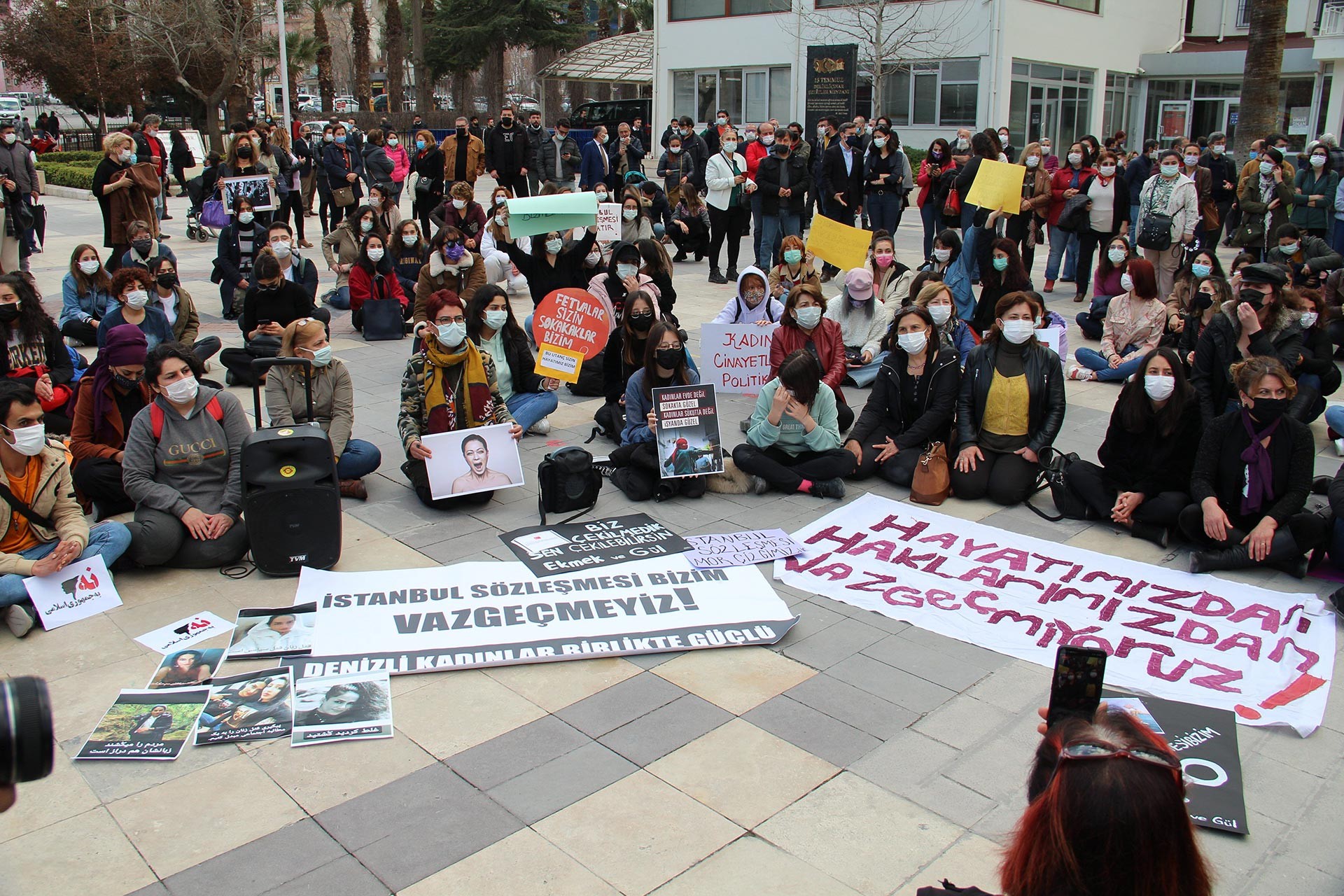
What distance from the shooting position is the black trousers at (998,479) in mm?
7426

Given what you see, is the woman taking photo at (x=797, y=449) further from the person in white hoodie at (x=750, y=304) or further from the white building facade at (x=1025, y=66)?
the white building facade at (x=1025, y=66)

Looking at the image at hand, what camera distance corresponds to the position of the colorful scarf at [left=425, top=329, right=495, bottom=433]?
293 inches

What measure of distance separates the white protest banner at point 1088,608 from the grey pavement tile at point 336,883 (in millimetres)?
3107

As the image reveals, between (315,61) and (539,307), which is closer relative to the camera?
(539,307)

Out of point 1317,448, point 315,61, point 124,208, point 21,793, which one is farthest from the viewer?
point 315,61

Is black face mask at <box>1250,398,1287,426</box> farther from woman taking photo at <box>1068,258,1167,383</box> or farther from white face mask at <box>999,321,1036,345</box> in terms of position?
woman taking photo at <box>1068,258,1167,383</box>

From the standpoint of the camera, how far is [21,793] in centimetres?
421

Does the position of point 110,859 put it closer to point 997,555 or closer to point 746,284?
point 997,555

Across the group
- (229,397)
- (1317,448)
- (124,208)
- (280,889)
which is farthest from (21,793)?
(124,208)

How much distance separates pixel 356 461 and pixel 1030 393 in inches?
181

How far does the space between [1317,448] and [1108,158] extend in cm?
648

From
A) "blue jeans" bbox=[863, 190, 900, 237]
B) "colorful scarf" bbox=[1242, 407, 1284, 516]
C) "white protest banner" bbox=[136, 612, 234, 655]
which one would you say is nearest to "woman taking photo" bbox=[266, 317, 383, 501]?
"white protest banner" bbox=[136, 612, 234, 655]

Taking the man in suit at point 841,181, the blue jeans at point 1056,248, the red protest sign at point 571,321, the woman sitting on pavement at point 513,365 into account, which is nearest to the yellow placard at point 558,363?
the red protest sign at point 571,321

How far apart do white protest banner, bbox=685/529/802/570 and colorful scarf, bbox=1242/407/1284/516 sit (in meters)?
2.56
